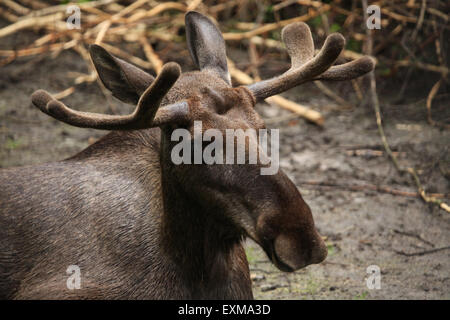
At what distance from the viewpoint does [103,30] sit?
6.68 meters

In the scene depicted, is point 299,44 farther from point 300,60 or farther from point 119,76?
point 119,76

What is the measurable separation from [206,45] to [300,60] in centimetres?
46

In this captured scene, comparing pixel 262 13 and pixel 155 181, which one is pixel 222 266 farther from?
pixel 262 13

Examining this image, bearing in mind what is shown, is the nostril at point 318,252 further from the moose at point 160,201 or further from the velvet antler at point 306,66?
the velvet antler at point 306,66

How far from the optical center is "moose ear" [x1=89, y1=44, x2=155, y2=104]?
273 centimetres

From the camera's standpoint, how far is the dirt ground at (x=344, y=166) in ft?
13.7

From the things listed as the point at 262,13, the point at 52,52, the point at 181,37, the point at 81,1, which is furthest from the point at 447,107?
the point at 52,52

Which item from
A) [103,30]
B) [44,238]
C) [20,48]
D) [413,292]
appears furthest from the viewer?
[20,48]

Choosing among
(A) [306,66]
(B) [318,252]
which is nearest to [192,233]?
(B) [318,252]

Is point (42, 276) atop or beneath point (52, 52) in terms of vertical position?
beneath

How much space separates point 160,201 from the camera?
3.00 m

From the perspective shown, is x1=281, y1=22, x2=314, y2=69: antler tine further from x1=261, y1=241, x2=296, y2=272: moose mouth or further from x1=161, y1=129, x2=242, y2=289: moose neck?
x1=261, y1=241, x2=296, y2=272: moose mouth

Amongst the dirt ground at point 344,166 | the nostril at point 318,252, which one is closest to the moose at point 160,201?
the nostril at point 318,252

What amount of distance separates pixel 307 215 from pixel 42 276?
1.32m
